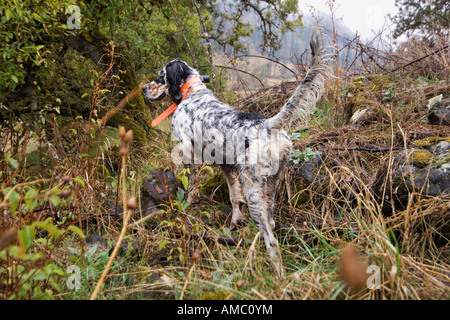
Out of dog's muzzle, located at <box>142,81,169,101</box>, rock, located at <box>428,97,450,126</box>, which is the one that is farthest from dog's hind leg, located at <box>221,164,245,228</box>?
rock, located at <box>428,97,450,126</box>

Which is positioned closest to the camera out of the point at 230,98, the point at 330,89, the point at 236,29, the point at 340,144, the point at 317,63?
the point at 317,63

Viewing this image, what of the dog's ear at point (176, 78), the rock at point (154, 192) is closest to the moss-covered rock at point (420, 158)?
the rock at point (154, 192)

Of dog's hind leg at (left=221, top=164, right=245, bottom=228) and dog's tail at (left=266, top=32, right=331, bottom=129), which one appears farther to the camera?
dog's hind leg at (left=221, top=164, right=245, bottom=228)

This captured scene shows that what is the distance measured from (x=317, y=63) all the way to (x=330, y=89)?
8.97 feet

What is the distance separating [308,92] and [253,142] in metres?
0.53

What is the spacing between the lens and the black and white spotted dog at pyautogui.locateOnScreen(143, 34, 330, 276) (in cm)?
203

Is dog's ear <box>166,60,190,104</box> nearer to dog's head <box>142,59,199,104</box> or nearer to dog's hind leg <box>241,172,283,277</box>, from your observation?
dog's head <box>142,59,199,104</box>

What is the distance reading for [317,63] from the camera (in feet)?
6.59

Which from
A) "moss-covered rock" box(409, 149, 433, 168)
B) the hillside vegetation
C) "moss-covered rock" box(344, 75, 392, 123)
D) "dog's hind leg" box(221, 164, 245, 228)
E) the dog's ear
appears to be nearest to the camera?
the hillside vegetation

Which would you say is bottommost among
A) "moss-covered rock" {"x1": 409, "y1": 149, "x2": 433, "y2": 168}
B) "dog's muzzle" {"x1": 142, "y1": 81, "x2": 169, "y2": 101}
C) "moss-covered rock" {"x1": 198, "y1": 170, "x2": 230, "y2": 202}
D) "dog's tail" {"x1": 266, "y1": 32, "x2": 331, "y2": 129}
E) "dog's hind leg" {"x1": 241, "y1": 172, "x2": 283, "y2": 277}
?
"dog's hind leg" {"x1": 241, "y1": 172, "x2": 283, "y2": 277}

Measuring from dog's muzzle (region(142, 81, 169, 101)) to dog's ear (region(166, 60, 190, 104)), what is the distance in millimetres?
117

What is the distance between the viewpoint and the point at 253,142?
7.04ft
